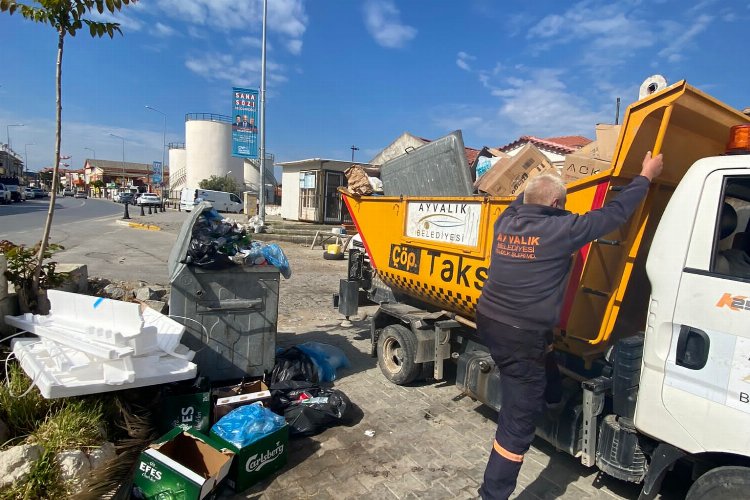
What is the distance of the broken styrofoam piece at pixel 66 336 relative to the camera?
2719mm

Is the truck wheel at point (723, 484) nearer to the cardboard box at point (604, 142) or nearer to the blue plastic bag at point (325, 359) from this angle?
the cardboard box at point (604, 142)

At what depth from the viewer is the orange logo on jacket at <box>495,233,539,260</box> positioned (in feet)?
8.27

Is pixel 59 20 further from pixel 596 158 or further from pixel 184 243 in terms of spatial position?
pixel 596 158

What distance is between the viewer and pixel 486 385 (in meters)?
3.51

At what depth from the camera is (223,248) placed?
3924 millimetres

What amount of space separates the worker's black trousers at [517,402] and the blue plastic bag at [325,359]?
7.69 ft

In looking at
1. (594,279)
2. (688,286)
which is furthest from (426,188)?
(688,286)

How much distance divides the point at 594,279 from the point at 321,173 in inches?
721

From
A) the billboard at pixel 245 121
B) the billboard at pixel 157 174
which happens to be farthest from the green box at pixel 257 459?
the billboard at pixel 157 174

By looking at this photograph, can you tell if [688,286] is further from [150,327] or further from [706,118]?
[150,327]

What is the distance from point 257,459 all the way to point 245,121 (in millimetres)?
19034

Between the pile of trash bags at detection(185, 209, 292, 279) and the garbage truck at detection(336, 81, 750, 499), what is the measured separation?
168 centimetres

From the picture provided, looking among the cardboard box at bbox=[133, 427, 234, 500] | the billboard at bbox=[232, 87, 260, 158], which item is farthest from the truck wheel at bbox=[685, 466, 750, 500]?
the billboard at bbox=[232, 87, 260, 158]

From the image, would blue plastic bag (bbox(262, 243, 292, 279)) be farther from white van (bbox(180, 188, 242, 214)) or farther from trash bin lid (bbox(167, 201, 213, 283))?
white van (bbox(180, 188, 242, 214))
